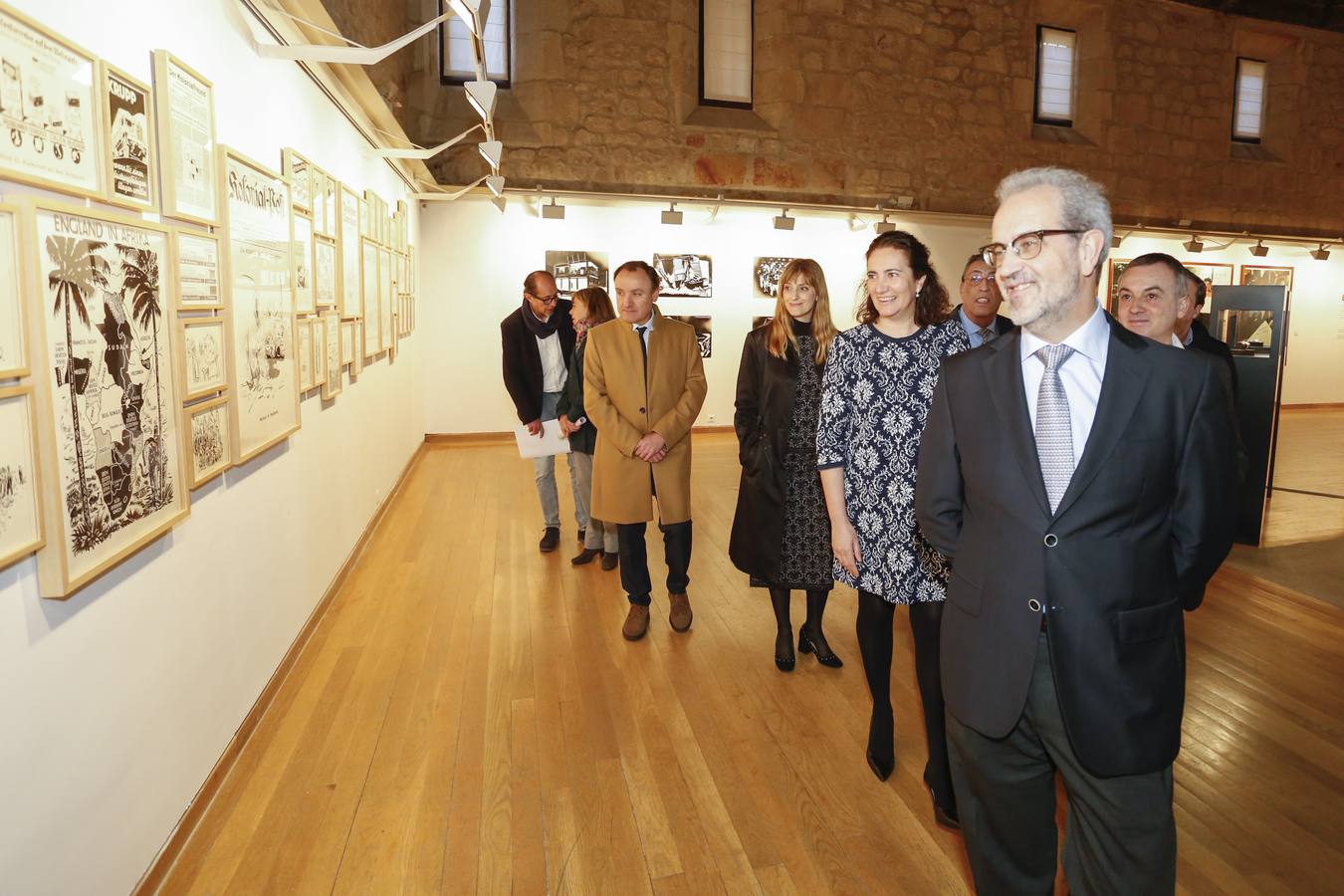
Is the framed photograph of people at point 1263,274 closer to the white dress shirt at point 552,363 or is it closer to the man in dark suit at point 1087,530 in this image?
the white dress shirt at point 552,363

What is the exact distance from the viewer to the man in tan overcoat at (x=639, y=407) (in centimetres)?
398

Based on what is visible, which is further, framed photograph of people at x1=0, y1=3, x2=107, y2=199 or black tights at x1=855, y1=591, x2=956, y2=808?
black tights at x1=855, y1=591, x2=956, y2=808

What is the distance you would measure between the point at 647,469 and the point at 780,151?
27.9 ft

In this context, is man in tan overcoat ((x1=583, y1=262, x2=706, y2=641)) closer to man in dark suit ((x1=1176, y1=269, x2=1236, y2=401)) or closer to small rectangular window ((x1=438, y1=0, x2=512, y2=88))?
man in dark suit ((x1=1176, y1=269, x2=1236, y2=401))

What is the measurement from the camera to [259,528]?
3365 mm

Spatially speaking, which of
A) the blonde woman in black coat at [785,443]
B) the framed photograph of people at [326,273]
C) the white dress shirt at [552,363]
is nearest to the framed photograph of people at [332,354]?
the framed photograph of people at [326,273]

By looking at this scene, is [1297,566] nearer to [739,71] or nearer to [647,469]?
[647,469]

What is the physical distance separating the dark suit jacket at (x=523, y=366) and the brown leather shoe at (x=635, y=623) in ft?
6.28

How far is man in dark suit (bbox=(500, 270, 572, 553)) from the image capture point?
5.63 metres

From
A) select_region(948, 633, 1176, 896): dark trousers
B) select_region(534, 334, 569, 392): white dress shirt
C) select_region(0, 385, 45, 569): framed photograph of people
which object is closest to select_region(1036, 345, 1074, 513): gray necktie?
select_region(948, 633, 1176, 896): dark trousers

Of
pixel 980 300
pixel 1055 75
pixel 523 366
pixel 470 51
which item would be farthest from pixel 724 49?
pixel 980 300

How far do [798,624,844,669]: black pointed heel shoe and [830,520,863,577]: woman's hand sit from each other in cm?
130

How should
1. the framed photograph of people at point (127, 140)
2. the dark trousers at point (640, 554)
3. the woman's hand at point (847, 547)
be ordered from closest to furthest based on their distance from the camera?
1. the framed photograph of people at point (127, 140)
2. the woman's hand at point (847, 547)
3. the dark trousers at point (640, 554)

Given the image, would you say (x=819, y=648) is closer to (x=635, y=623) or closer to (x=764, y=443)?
(x=635, y=623)
